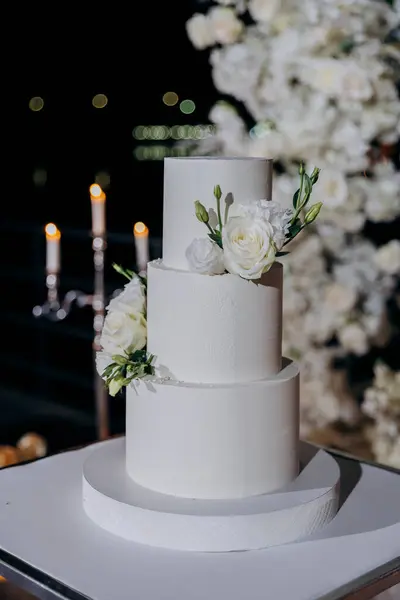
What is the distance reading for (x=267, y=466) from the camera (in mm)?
1330

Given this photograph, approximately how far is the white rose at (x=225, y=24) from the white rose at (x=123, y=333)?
1024 millimetres

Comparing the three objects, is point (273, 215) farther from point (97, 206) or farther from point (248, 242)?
point (97, 206)

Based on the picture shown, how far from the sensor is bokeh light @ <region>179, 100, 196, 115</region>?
6694 millimetres

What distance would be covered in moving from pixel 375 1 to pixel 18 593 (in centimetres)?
160

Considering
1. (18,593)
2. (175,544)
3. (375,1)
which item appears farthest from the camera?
(18,593)

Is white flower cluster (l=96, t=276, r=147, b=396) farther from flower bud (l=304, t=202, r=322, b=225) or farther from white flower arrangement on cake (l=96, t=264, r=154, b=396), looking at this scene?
flower bud (l=304, t=202, r=322, b=225)

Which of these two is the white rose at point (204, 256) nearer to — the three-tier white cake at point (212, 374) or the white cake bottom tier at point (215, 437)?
the three-tier white cake at point (212, 374)

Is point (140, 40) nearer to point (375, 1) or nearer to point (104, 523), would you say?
point (375, 1)

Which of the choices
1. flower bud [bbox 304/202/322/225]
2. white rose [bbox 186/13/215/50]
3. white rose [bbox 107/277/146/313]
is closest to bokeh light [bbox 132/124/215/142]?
white rose [bbox 186/13/215/50]

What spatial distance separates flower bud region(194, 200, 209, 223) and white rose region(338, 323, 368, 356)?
1075 millimetres

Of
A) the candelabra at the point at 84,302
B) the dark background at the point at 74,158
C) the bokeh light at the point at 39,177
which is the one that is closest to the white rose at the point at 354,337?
the candelabra at the point at 84,302

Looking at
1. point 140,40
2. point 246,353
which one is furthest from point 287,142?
point 140,40

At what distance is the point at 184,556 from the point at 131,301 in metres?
0.40

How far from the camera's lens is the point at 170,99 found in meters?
6.93
